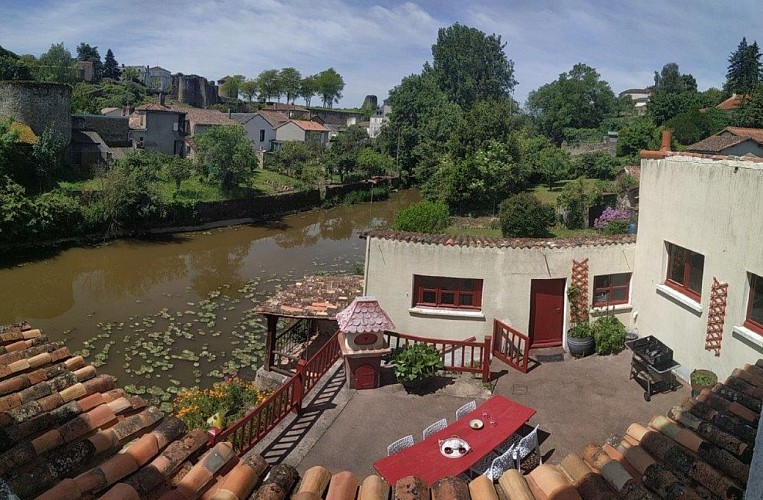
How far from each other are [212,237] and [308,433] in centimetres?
2896

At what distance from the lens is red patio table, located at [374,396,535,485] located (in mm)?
8016

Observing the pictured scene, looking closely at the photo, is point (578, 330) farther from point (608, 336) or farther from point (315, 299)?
point (315, 299)

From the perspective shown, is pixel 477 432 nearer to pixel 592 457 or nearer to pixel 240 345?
pixel 592 457

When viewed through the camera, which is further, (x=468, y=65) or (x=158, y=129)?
(x=468, y=65)

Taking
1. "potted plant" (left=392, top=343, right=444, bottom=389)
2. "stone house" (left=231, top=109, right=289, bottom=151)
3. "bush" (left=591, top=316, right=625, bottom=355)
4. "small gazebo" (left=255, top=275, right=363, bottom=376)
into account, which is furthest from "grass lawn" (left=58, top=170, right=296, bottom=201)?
"bush" (left=591, top=316, right=625, bottom=355)

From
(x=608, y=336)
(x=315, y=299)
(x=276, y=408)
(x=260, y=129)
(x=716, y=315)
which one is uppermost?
(x=260, y=129)

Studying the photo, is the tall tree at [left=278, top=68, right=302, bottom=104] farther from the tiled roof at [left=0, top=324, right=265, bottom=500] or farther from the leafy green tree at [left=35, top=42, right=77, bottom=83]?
the tiled roof at [left=0, top=324, right=265, bottom=500]

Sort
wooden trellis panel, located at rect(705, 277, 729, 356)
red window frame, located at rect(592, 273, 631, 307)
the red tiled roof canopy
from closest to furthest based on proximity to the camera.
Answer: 1. wooden trellis panel, located at rect(705, 277, 729, 356)
2. the red tiled roof canopy
3. red window frame, located at rect(592, 273, 631, 307)

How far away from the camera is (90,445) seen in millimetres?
4879

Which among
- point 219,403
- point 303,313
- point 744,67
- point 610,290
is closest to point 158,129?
point 303,313

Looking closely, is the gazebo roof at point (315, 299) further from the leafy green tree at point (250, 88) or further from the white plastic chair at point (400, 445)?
the leafy green tree at point (250, 88)

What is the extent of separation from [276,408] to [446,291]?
5.68m

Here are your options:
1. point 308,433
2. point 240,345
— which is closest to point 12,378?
point 308,433

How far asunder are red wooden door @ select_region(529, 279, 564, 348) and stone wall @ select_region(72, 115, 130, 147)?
4200 cm
